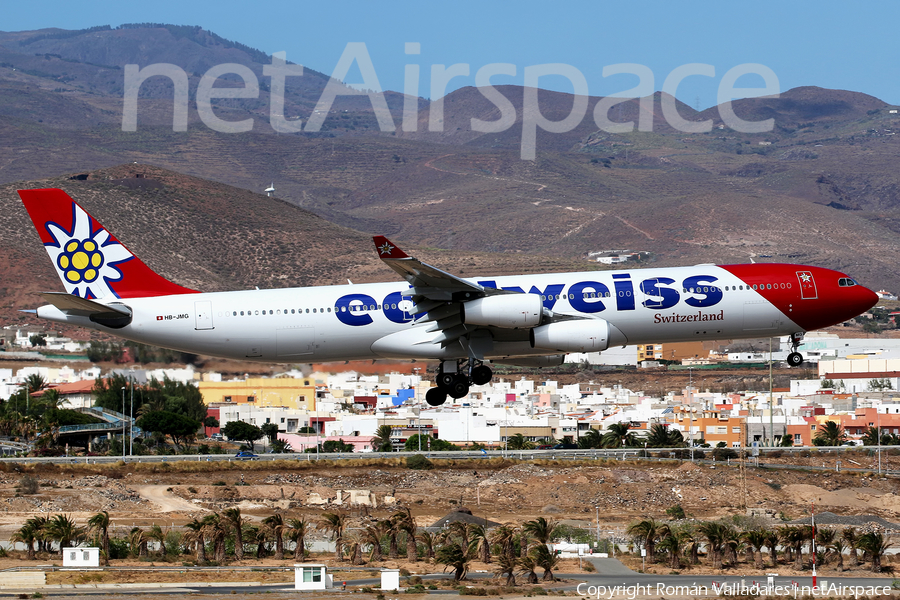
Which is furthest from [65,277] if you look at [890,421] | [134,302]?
[890,421]

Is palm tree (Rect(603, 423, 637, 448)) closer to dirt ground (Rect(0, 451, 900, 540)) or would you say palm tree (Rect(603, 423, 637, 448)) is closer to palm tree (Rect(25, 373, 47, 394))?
dirt ground (Rect(0, 451, 900, 540))

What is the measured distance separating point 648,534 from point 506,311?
44.5 feet

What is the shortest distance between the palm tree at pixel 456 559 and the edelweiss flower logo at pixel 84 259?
1845 cm

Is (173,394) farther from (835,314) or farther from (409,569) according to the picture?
(835,314)

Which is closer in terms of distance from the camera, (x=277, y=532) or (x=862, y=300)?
(x=862, y=300)

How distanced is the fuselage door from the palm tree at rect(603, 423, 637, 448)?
189ft

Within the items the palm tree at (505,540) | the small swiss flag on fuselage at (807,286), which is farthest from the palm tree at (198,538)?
the small swiss flag on fuselage at (807,286)

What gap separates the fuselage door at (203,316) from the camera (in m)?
51.9

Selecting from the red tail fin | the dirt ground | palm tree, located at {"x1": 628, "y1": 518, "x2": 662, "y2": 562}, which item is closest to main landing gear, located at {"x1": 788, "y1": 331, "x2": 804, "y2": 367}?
palm tree, located at {"x1": 628, "y1": 518, "x2": 662, "y2": 562}

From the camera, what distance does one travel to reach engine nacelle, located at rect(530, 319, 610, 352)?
1953 inches

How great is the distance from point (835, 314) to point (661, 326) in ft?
27.1

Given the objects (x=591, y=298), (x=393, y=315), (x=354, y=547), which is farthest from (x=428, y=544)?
(x=591, y=298)

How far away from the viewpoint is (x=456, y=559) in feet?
156

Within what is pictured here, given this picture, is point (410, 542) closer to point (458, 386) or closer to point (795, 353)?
point (458, 386)
